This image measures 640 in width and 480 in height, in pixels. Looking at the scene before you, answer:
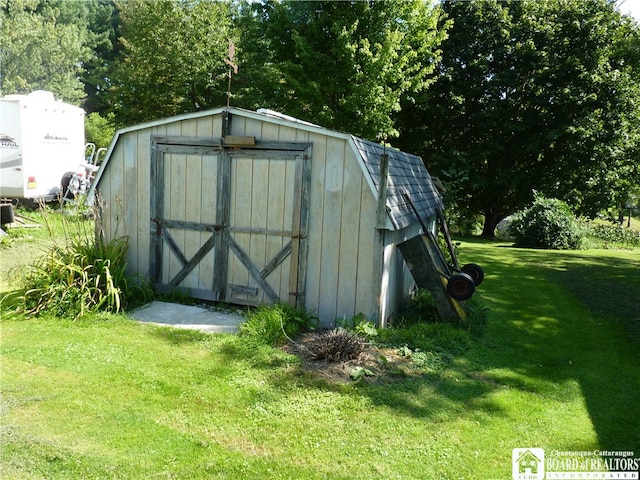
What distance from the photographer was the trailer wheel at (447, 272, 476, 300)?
586cm

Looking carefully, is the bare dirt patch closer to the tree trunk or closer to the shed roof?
the shed roof

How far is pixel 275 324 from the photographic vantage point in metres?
5.63

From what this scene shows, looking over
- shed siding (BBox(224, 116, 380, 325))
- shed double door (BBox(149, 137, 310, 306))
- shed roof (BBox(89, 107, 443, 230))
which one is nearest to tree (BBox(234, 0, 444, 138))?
shed roof (BBox(89, 107, 443, 230))

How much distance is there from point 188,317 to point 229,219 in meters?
1.38

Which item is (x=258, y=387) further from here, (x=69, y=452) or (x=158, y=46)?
(x=158, y=46)

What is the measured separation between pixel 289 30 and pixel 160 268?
10390 mm

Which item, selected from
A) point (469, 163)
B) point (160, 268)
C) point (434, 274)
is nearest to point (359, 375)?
point (434, 274)

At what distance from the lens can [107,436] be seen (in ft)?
11.7

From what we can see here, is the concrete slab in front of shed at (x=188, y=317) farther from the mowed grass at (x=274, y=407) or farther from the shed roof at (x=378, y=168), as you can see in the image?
the shed roof at (x=378, y=168)

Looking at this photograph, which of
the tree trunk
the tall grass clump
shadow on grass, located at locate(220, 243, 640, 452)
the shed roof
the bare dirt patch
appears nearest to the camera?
shadow on grass, located at locate(220, 243, 640, 452)

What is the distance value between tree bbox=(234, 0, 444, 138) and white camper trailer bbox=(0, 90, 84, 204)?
630cm

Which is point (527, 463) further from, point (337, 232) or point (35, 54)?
point (35, 54)

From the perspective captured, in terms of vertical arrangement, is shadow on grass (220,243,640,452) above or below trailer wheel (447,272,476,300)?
below

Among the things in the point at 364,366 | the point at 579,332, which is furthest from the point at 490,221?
the point at 364,366
